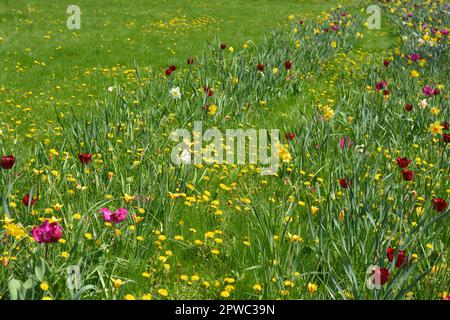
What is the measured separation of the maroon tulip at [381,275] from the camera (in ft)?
7.78

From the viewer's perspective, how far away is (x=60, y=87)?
773cm

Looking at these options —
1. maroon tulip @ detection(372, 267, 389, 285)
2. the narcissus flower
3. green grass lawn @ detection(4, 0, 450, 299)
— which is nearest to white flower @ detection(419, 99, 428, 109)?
green grass lawn @ detection(4, 0, 450, 299)

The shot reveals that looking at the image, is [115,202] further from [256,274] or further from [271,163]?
[271,163]

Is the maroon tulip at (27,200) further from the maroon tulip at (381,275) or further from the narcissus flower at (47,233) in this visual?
the maroon tulip at (381,275)

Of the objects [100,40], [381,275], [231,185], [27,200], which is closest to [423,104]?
[231,185]

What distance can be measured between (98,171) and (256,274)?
5.23 ft

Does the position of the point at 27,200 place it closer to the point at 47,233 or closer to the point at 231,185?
the point at 47,233

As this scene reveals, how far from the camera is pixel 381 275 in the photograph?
93.8 inches

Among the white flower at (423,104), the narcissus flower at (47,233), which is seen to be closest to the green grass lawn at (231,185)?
the white flower at (423,104)

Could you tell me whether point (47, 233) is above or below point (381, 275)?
above
